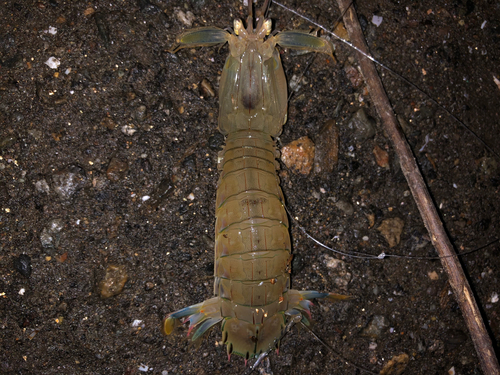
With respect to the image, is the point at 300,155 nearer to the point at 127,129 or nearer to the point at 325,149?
the point at 325,149

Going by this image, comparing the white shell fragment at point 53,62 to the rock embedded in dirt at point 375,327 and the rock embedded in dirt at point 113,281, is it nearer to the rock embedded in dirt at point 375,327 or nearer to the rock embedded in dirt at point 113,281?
the rock embedded in dirt at point 113,281

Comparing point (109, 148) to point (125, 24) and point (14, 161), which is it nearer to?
point (14, 161)

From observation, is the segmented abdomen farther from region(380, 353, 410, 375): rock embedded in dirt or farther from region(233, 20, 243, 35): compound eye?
region(380, 353, 410, 375): rock embedded in dirt

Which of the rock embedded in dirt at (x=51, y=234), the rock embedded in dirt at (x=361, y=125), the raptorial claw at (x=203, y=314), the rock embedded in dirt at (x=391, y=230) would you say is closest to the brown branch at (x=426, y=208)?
the rock embedded in dirt at (x=361, y=125)

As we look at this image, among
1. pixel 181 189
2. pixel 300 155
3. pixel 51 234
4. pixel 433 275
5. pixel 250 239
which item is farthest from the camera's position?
pixel 433 275

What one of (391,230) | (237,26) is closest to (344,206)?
(391,230)
